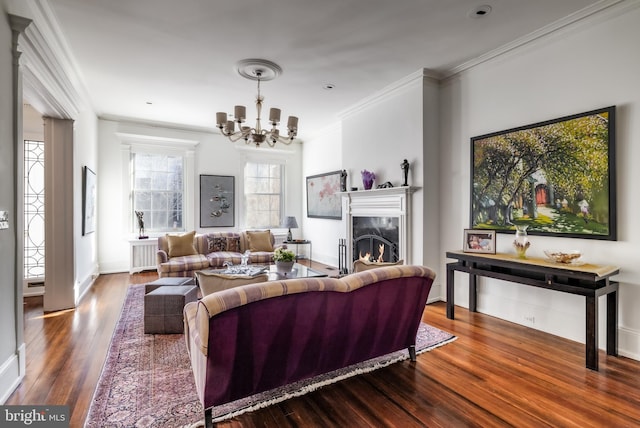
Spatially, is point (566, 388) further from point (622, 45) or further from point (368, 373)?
point (622, 45)

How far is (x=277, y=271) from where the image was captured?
3.98 m

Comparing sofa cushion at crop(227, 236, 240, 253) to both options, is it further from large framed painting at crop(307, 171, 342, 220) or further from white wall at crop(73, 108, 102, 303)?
white wall at crop(73, 108, 102, 303)

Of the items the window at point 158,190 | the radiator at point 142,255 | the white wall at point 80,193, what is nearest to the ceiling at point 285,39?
the white wall at point 80,193

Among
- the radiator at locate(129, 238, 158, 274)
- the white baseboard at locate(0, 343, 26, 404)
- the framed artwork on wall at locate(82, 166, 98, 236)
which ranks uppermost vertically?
the framed artwork on wall at locate(82, 166, 98, 236)

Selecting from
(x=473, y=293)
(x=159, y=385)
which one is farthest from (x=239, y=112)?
(x=473, y=293)

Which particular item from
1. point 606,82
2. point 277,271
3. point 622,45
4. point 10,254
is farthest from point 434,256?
point 10,254

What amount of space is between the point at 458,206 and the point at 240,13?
319 cm

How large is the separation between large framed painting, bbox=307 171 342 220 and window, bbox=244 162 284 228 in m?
0.75

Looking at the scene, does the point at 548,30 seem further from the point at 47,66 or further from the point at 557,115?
the point at 47,66

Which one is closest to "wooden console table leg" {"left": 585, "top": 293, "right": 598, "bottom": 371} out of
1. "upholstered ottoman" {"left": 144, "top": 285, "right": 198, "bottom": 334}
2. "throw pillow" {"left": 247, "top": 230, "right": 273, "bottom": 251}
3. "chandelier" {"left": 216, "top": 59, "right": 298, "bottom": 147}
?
"chandelier" {"left": 216, "top": 59, "right": 298, "bottom": 147}

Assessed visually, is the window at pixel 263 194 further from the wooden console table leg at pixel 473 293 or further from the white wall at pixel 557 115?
the wooden console table leg at pixel 473 293

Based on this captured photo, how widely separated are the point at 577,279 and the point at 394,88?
310cm

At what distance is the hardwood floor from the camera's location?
1900mm

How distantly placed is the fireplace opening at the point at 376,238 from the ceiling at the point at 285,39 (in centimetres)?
193
